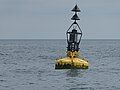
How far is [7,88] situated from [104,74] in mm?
18716

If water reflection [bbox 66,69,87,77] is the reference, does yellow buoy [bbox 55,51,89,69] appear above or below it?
above

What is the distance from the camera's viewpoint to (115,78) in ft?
195

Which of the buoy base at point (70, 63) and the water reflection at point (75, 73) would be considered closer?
the water reflection at point (75, 73)

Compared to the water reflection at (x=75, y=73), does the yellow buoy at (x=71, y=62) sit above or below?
above

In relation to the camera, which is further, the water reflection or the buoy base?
the buoy base

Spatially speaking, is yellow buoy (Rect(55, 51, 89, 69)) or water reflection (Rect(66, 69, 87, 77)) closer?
water reflection (Rect(66, 69, 87, 77))

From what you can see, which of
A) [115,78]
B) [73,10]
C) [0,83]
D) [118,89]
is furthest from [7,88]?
[73,10]

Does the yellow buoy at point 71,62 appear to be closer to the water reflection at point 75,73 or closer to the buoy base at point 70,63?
the buoy base at point 70,63

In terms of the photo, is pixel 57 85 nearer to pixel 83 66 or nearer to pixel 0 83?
pixel 0 83

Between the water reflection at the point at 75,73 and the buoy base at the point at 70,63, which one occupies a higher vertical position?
the buoy base at the point at 70,63

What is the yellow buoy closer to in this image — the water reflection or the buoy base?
the buoy base

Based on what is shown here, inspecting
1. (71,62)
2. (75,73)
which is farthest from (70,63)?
(75,73)

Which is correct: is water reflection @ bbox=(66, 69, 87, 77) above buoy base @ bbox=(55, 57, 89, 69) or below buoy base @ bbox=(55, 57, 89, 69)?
below

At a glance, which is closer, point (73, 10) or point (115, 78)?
point (115, 78)
